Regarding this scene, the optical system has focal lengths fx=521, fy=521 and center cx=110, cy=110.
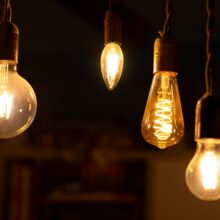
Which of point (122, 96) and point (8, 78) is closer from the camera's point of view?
point (8, 78)

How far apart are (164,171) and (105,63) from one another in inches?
64.3

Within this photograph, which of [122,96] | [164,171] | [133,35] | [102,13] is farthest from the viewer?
[122,96]

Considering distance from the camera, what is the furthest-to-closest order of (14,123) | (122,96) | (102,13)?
1. (122,96)
2. (102,13)
3. (14,123)

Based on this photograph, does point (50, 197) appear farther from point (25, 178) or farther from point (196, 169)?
point (196, 169)

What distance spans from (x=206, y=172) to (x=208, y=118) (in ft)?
0.24

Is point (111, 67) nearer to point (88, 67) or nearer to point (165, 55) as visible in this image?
point (165, 55)

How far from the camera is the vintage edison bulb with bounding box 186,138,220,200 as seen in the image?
27.1 inches

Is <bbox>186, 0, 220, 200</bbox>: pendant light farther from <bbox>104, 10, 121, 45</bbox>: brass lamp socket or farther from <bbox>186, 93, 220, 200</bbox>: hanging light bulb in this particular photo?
<bbox>104, 10, 121, 45</bbox>: brass lamp socket

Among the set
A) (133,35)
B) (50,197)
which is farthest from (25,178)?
(133,35)

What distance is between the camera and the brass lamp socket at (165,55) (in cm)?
71

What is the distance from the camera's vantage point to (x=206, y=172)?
694 millimetres

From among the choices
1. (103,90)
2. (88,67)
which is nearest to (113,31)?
(103,90)

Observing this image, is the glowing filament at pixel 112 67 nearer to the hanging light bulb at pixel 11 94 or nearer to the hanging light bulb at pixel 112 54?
the hanging light bulb at pixel 112 54

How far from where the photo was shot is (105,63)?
74cm
